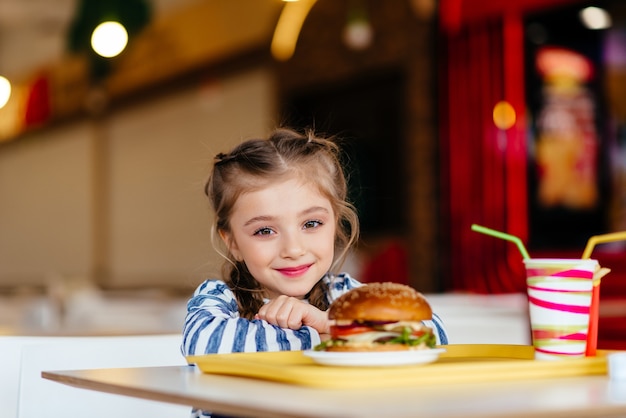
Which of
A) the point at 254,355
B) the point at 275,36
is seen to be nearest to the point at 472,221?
the point at 275,36

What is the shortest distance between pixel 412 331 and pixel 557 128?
4370mm

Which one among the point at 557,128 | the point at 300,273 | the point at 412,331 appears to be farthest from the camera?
the point at 557,128

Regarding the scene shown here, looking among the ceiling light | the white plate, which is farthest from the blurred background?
the white plate

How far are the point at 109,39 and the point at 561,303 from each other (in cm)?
357

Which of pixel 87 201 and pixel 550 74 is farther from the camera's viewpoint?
pixel 87 201

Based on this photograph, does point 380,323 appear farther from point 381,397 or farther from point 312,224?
point 312,224

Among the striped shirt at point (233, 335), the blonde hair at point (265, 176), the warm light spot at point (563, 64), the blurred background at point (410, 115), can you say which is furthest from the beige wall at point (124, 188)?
the striped shirt at point (233, 335)

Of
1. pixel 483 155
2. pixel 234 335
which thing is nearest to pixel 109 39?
pixel 483 155

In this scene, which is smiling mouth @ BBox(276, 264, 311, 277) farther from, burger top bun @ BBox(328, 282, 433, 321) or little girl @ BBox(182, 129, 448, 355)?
burger top bun @ BBox(328, 282, 433, 321)

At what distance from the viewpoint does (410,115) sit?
19.4 feet

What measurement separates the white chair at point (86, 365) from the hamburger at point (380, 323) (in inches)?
26.1

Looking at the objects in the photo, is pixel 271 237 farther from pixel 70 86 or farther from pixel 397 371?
pixel 70 86

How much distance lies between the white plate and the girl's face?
433 millimetres

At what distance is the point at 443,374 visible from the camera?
112 cm
